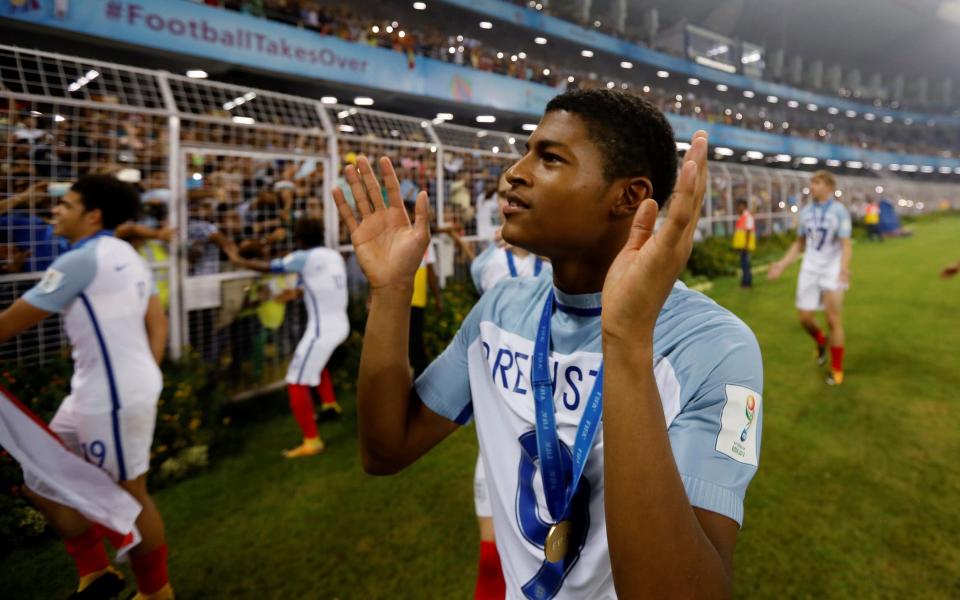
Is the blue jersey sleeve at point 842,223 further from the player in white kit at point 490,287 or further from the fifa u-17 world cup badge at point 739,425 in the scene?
the fifa u-17 world cup badge at point 739,425

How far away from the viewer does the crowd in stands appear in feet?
51.4

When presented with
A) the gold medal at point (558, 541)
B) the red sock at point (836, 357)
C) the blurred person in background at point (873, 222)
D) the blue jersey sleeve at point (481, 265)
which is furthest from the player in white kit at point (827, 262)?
the blurred person in background at point (873, 222)

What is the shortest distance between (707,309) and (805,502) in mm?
3325

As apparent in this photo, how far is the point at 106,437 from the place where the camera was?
8.79ft

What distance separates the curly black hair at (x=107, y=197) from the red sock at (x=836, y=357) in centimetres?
669

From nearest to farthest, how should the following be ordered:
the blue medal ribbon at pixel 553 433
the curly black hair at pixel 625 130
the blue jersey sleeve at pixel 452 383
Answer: the blue medal ribbon at pixel 553 433 → the curly black hair at pixel 625 130 → the blue jersey sleeve at pixel 452 383

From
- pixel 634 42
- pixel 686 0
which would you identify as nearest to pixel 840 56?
pixel 686 0

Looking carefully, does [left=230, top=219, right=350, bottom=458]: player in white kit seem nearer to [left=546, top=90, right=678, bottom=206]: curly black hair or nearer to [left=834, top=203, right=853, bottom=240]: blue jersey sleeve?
[left=546, top=90, right=678, bottom=206]: curly black hair

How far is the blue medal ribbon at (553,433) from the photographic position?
3.58 ft

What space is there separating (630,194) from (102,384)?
9.08ft

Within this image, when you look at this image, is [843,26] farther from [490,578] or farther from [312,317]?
[490,578]

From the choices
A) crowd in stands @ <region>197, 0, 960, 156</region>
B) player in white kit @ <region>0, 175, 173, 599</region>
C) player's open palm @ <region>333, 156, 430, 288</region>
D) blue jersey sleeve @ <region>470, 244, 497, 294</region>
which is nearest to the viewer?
player's open palm @ <region>333, 156, 430, 288</region>

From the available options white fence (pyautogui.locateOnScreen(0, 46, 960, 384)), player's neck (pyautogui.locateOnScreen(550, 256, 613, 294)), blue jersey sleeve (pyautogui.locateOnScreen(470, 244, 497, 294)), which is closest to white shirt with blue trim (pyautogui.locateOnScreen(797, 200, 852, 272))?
blue jersey sleeve (pyautogui.locateOnScreen(470, 244, 497, 294))

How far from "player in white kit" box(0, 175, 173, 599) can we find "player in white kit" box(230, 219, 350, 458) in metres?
1.81
